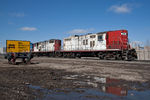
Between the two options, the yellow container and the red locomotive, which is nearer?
the red locomotive

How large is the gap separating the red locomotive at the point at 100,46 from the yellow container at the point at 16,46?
7.35m

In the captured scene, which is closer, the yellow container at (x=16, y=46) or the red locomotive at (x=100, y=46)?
the red locomotive at (x=100, y=46)

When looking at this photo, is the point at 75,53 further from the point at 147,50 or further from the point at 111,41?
the point at 147,50

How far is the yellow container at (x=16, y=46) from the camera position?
60.4 feet

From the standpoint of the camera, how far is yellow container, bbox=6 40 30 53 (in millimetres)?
18406

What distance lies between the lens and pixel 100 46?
1989cm

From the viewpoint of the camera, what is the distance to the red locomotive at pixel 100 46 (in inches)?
687

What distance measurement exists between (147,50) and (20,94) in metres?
20.9

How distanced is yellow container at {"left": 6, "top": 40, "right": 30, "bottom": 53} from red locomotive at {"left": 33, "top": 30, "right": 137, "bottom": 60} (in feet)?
24.1

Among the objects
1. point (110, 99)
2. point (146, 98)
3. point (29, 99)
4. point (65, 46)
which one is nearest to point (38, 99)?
point (29, 99)

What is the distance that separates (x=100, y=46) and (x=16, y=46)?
37.2 ft

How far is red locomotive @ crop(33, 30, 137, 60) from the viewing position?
17.5 metres

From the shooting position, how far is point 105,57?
736 inches

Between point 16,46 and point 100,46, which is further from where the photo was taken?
point 100,46
